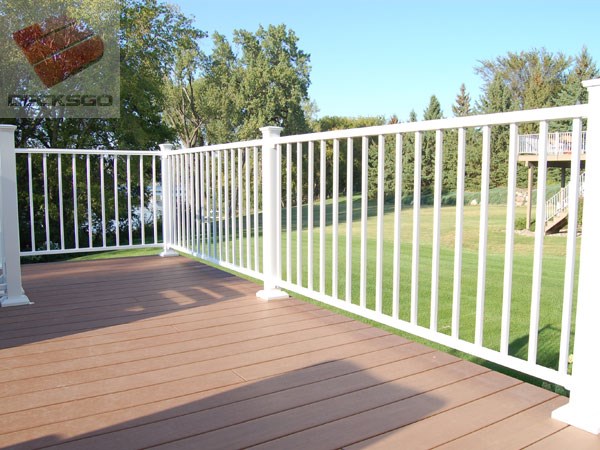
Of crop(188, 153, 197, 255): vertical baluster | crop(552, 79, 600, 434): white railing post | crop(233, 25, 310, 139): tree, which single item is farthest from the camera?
crop(233, 25, 310, 139): tree

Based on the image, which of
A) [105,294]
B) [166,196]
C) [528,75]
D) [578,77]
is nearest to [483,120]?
[105,294]

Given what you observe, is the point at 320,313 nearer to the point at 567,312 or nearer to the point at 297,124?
the point at 567,312

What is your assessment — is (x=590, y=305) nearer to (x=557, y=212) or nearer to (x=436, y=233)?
(x=436, y=233)

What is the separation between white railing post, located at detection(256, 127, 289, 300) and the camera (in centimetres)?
322

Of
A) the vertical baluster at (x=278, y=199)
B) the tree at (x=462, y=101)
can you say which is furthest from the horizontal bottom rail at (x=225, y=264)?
the tree at (x=462, y=101)

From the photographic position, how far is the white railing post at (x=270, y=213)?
322 centimetres

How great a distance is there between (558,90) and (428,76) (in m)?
6.77

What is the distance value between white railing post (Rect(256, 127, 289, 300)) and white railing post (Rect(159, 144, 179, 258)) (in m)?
1.96

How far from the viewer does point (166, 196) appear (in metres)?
4.98

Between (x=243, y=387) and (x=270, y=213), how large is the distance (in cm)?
154

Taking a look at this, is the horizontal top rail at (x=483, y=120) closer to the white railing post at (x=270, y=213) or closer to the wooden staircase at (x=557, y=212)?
the white railing post at (x=270, y=213)

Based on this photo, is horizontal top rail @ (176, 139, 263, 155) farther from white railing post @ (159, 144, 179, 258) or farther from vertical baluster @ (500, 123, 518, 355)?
vertical baluster @ (500, 123, 518, 355)

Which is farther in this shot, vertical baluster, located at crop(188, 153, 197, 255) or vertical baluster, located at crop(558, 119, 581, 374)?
vertical baluster, located at crop(188, 153, 197, 255)

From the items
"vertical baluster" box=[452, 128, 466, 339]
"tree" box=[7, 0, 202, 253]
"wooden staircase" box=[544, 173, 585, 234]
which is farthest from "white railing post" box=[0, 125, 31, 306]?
"wooden staircase" box=[544, 173, 585, 234]
